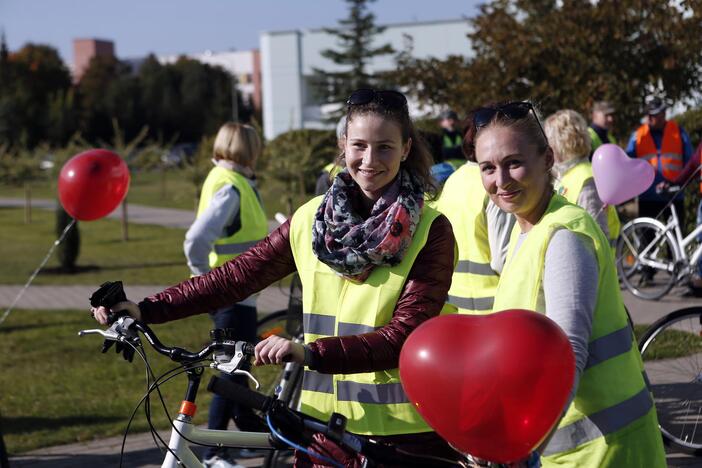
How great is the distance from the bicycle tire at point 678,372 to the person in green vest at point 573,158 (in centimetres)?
72

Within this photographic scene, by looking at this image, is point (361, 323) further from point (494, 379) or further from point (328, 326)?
point (494, 379)

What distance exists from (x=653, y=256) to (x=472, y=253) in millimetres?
6721

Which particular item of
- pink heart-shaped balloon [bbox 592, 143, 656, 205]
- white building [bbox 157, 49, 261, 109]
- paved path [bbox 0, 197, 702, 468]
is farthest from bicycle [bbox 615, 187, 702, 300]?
white building [bbox 157, 49, 261, 109]

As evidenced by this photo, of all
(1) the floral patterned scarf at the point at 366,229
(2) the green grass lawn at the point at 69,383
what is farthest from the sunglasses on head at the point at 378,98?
(2) the green grass lawn at the point at 69,383

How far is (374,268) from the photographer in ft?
9.48

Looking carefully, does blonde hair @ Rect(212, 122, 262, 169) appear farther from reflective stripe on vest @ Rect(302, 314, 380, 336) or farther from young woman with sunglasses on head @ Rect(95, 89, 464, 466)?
reflective stripe on vest @ Rect(302, 314, 380, 336)

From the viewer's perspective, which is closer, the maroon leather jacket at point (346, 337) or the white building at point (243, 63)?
the maroon leather jacket at point (346, 337)

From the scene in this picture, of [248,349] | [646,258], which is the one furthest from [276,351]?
[646,258]

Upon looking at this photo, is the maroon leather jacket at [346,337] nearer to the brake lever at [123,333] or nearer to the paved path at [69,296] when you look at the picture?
the brake lever at [123,333]

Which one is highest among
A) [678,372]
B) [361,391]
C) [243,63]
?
[243,63]

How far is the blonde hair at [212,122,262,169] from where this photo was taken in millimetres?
5992

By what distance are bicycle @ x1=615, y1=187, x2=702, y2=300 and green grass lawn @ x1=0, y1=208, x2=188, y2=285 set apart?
6788 mm

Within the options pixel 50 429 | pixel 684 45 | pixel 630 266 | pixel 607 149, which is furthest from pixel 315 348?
pixel 684 45

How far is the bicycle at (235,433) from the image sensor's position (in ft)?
8.43
